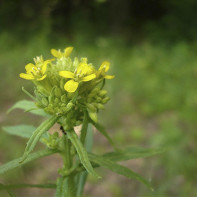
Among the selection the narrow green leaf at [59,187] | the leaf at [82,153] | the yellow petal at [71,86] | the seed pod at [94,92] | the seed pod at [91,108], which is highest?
the yellow petal at [71,86]

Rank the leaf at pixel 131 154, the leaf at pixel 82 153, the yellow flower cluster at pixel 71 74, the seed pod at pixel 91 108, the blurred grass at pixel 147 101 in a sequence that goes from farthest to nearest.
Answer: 1. the blurred grass at pixel 147 101
2. the leaf at pixel 131 154
3. the seed pod at pixel 91 108
4. the yellow flower cluster at pixel 71 74
5. the leaf at pixel 82 153

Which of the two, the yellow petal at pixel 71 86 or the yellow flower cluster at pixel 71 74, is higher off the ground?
the yellow flower cluster at pixel 71 74

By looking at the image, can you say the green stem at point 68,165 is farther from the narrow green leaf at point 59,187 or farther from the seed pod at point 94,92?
the seed pod at point 94,92

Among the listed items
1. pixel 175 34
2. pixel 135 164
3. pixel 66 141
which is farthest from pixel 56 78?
pixel 175 34

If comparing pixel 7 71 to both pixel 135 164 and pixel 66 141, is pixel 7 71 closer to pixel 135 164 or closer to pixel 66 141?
pixel 135 164

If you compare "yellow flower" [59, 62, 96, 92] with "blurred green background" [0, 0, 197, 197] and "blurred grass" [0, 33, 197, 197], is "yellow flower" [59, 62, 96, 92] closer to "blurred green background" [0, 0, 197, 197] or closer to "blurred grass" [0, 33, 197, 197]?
"blurred green background" [0, 0, 197, 197]

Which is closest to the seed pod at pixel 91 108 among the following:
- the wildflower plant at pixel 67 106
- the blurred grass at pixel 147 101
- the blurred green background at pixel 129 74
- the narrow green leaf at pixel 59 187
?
the wildflower plant at pixel 67 106

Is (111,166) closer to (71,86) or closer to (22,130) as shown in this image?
(71,86)
